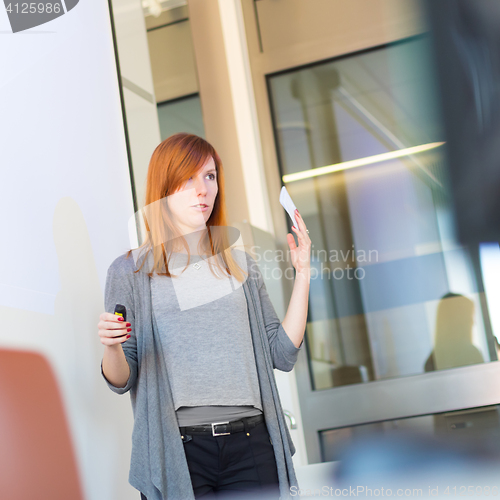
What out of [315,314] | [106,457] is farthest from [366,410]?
[106,457]

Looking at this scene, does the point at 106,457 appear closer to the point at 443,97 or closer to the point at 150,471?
the point at 150,471

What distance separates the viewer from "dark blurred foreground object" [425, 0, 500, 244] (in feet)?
5.86

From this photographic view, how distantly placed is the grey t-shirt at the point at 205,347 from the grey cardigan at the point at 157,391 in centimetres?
2

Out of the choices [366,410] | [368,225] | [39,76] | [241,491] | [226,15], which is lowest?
[366,410]

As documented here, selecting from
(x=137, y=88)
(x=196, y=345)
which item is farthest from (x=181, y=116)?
(x=196, y=345)

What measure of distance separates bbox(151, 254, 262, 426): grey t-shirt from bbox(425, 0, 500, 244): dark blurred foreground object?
119 cm

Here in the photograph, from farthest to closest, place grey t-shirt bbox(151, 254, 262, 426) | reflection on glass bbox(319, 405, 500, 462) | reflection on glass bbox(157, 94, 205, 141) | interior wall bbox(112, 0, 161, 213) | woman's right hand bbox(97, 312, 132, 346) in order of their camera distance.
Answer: reflection on glass bbox(157, 94, 205, 141)
reflection on glass bbox(319, 405, 500, 462)
interior wall bbox(112, 0, 161, 213)
grey t-shirt bbox(151, 254, 262, 426)
woman's right hand bbox(97, 312, 132, 346)

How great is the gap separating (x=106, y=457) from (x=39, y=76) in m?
0.91

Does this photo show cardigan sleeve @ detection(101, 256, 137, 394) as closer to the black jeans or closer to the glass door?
the black jeans

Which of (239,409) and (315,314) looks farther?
(315,314)

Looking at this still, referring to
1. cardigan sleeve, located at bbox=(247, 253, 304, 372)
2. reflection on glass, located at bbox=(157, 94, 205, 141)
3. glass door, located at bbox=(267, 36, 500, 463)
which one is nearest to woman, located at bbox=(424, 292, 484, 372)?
glass door, located at bbox=(267, 36, 500, 463)

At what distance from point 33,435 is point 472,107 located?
1812mm

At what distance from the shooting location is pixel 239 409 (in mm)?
933

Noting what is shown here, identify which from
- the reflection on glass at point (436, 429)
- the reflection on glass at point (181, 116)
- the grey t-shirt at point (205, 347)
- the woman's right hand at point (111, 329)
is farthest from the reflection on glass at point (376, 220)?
the woman's right hand at point (111, 329)
